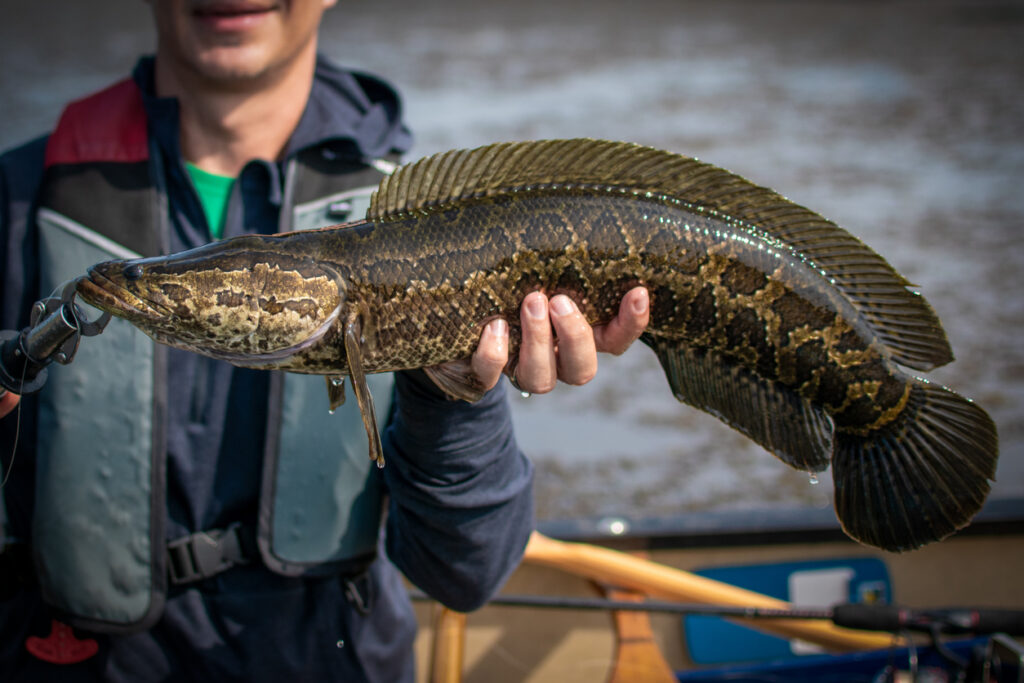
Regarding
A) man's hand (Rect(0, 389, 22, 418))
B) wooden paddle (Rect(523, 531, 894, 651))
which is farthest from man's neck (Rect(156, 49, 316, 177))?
wooden paddle (Rect(523, 531, 894, 651))

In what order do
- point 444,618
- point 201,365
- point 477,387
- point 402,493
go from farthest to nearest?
1. point 444,618
2. point 201,365
3. point 402,493
4. point 477,387

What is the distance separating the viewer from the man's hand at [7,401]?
5.82ft

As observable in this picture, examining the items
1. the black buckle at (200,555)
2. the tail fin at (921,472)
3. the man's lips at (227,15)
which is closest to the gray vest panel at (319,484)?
the black buckle at (200,555)

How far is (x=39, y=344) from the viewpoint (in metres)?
1.67

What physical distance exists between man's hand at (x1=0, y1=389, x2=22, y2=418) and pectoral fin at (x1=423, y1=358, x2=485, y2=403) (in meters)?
0.90

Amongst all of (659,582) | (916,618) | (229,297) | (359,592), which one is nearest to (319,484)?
(359,592)

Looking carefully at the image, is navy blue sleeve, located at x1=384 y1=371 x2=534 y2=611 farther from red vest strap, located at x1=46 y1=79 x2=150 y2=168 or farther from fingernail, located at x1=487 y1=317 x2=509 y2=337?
red vest strap, located at x1=46 y1=79 x2=150 y2=168

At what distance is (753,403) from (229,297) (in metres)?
1.30

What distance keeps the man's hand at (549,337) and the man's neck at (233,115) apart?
3.77 feet

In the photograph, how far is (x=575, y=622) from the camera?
4.12 metres

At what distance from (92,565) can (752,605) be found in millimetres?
2530

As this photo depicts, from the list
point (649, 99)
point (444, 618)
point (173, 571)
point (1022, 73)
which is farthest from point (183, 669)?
point (1022, 73)

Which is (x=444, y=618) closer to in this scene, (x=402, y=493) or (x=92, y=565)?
(x=402, y=493)

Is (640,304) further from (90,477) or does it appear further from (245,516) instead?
(90,477)
